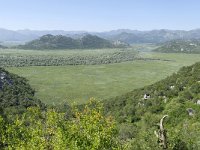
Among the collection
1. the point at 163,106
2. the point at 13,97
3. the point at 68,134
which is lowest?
the point at 13,97

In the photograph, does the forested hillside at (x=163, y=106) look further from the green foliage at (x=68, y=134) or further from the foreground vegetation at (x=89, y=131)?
the green foliage at (x=68, y=134)

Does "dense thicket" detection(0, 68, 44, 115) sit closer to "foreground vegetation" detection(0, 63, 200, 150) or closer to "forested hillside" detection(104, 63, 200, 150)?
"forested hillside" detection(104, 63, 200, 150)

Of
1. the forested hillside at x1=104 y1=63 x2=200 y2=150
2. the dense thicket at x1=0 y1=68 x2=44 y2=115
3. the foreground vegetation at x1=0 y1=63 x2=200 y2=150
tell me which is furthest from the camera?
the dense thicket at x1=0 y1=68 x2=44 y2=115

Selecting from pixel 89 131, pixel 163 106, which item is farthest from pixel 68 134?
pixel 163 106

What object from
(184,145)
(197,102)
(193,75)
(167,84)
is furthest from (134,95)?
(184,145)

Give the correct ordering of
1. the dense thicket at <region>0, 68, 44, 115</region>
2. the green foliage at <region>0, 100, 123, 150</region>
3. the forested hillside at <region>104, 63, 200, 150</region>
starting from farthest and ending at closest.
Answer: the dense thicket at <region>0, 68, 44, 115</region>
the forested hillside at <region>104, 63, 200, 150</region>
the green foliage at <region>0, 100, 123, 150</region>

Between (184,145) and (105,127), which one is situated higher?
(105,127)

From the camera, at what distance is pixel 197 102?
276ft

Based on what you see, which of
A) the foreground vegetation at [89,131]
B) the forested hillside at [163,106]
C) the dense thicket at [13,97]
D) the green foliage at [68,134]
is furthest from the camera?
the dense thicket at [13,97]

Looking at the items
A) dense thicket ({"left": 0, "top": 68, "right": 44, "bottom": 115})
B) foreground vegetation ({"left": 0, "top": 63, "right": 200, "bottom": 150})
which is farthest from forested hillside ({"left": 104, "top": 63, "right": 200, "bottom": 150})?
dense thicket ({"left": 0, "top": 68, "right": 44, "bottom": 115})

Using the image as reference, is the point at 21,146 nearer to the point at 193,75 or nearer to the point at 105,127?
the point at 105,127

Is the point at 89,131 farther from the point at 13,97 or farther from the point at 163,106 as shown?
the point at 13,97

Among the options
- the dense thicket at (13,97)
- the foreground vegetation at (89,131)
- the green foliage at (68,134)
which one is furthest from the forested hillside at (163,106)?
the green foliage at (68,134)

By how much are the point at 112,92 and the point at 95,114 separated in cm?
13162
